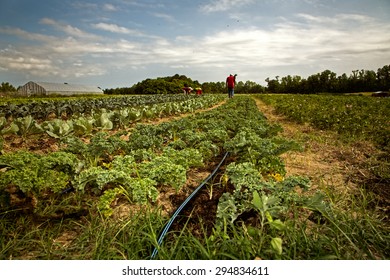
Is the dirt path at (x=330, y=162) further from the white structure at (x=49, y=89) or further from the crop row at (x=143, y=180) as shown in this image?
the white structure at (x=49, y=89)

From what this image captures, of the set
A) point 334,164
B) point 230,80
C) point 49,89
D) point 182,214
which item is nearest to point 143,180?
point 182,214

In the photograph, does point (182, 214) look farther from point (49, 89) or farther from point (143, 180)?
point (49, 89)

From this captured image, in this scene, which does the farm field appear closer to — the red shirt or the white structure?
the red shirt

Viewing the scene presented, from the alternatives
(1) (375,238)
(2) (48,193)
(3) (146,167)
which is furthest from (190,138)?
(1) (375,238)

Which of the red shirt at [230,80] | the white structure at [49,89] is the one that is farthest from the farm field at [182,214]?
the white structure at [49,89]

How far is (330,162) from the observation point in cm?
454

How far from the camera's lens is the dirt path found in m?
→ 3.54

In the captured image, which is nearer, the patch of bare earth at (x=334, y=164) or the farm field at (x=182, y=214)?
the farm field at (x=182, y=214)

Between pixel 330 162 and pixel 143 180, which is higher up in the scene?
pixel 143 180

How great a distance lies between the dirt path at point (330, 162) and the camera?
3.54 metres

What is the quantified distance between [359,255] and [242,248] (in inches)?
30.8

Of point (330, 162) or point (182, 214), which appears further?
point (330, 162)

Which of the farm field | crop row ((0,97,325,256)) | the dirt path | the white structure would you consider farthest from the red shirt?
the white structure

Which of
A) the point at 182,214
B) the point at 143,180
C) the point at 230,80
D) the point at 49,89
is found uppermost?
the point at 49,89
